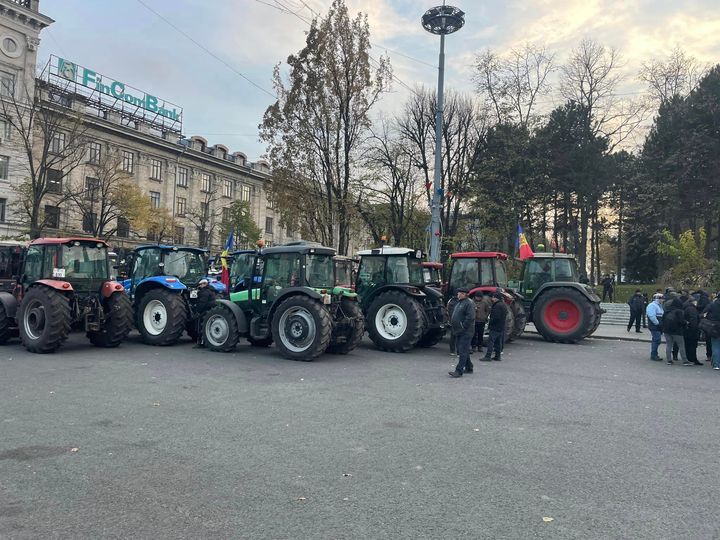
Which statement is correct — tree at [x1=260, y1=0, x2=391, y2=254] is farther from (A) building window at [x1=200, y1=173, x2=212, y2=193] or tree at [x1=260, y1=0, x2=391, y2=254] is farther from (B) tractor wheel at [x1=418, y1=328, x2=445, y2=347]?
(A) building window at [x1=200, y1=173, x2=212, y2=193]

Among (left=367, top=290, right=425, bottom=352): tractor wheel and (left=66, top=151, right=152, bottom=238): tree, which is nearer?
(left=367, top=290, right=425, bottom=352): tractor wheel

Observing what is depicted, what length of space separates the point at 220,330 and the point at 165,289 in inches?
74.9

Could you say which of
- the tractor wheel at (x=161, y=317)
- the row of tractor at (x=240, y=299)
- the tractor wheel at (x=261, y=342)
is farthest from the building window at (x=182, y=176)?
the tractor wheel at (x=261, y=342)

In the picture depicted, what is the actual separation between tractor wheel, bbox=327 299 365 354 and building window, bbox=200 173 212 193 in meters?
46.4

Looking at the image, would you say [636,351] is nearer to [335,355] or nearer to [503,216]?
[335,355]

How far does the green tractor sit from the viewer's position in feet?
37.0

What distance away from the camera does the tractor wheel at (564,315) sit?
15391 millimetres

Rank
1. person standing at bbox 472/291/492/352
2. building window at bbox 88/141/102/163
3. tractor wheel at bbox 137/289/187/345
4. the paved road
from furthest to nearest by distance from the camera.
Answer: building window at bbox 88/141/102/163 → tractor wheel at bbox 137/289/187/345 → person standing at bbox 472/291/492/352 → the paved road

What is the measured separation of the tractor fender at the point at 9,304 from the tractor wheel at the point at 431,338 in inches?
379

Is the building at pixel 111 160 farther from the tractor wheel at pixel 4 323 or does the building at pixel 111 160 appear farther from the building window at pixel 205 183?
the tractor wheel at pixel 4 323

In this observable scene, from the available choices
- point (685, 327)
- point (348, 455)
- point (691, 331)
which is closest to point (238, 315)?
point (348, 455)

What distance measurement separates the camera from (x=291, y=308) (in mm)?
11391

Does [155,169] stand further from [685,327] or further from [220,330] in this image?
[685,327]

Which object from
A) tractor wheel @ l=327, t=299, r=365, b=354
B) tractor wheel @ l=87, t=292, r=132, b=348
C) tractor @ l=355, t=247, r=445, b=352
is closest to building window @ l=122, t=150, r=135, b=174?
tractor wheel @ l=87, t=292, r=132, b=348
